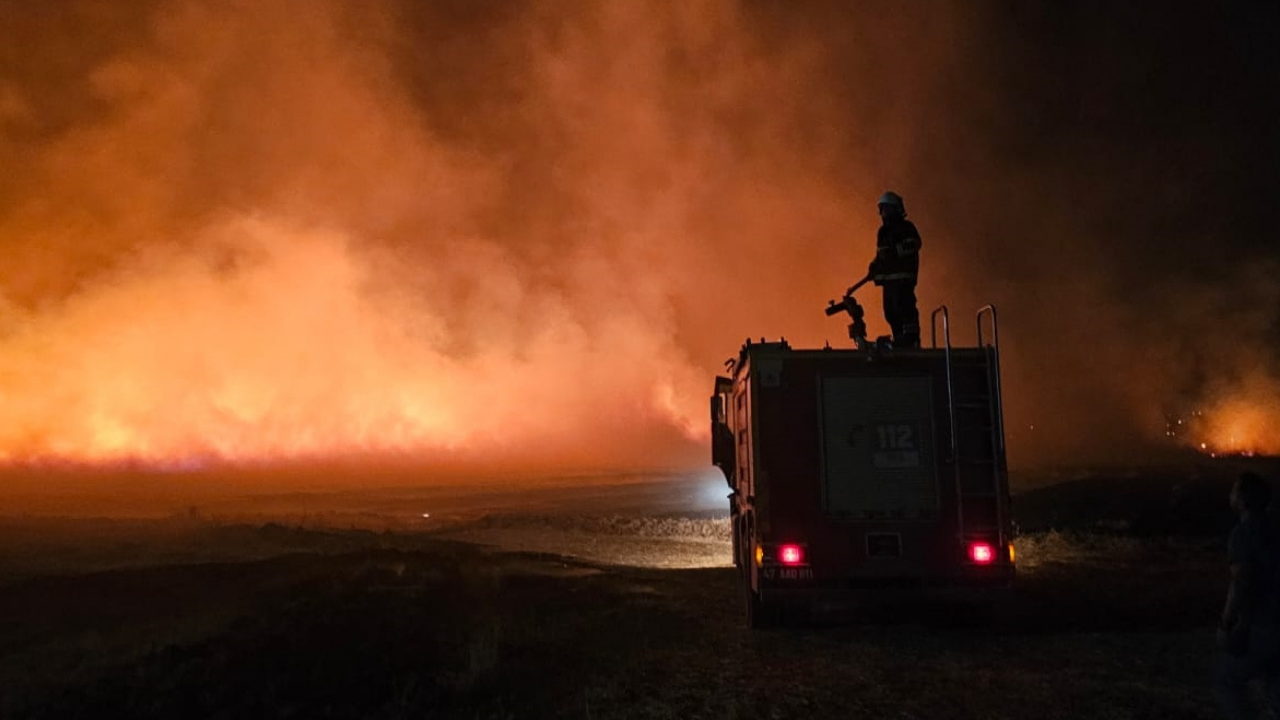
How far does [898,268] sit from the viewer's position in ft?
36.9

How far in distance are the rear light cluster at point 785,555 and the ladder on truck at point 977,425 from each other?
1744 millimetres

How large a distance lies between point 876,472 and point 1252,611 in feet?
15.5

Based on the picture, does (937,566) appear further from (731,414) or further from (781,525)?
(731,414)

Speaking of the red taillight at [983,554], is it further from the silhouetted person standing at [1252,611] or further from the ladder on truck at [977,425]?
the silhouetted person standing at [1252,611]

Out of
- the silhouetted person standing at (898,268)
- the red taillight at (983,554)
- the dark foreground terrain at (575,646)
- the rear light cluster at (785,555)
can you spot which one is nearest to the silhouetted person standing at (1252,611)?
the dark foreground terrain at (575,646)

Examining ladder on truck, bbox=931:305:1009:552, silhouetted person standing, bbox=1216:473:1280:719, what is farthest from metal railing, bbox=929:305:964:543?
silhouetted person standing, bbox=1216:473:1280:719

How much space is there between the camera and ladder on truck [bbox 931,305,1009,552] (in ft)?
30.0

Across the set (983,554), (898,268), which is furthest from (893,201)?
(983,554)

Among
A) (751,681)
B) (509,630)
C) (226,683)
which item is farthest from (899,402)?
(226,683)

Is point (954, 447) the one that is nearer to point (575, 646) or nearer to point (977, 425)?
point (977, 425)

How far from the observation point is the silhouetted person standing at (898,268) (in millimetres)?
11234

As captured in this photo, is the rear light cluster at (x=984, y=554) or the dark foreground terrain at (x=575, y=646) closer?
the dark foreground terrain at (x=575, y=646)

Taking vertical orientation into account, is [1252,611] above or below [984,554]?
above

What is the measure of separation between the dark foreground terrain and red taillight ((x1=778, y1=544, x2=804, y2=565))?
3.24 feet
